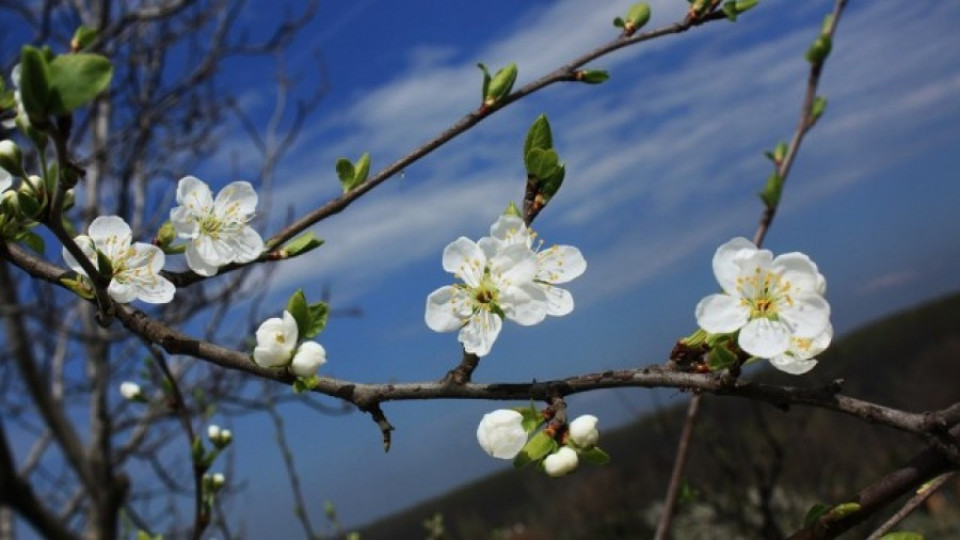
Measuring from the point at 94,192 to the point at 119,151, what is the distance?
0.34 metres

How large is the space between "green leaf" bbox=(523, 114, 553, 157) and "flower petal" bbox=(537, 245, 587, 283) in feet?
0.47

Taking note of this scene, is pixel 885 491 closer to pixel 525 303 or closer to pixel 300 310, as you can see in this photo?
pixel 525 303

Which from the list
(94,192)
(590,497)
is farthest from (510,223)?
(590,497)

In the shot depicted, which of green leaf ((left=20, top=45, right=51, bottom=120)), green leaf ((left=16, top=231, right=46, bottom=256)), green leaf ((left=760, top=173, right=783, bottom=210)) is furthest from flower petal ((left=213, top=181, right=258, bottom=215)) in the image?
green leaf ((left=760, top=173, right=783, bottom=210))

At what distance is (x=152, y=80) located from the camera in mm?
4594

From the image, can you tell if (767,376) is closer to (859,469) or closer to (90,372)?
(859,469)

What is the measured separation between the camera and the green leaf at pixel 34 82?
614 mm

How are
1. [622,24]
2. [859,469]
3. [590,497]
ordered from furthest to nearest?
[590,497] < [859,469] < [622,24]

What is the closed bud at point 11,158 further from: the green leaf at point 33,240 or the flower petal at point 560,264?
the flower petal at point 560,264

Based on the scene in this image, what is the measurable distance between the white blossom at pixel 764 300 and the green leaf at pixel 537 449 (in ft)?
0.63

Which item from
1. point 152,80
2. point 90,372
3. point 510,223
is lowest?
point 90,372

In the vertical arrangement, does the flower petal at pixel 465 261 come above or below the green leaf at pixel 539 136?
below

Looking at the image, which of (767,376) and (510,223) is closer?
(510,223)

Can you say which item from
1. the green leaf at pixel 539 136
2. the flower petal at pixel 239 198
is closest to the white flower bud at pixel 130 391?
the flower petal at pixel 239 198
